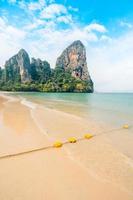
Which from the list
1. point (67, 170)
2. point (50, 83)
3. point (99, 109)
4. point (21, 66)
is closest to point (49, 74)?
point (50, 83)

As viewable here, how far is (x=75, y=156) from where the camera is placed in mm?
5074

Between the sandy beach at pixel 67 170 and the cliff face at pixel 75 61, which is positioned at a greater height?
the cliff face at pixel 75 61

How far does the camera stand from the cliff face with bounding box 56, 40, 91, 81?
471 ft

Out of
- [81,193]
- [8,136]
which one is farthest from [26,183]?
[8,136]

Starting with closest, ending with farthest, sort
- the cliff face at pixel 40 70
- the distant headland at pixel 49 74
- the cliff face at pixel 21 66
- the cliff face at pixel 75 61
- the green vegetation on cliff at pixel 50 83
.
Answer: the green vegetation on cliff at pixel 50 83
the distant headland at pixel 49 74
the cliff face at pixel 21 66
the cliff face at pixel 40 70
the cliff face at pixel 75 61

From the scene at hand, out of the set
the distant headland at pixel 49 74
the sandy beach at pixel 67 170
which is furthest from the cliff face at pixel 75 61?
the sandy beach at pixel 67 170

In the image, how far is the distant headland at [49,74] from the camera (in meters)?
119

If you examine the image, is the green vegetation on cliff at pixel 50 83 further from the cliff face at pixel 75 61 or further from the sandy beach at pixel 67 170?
the sandy beach at pixel 67 170

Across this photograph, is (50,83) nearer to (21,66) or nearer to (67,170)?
(21,66)

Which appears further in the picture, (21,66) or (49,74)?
(49,74)

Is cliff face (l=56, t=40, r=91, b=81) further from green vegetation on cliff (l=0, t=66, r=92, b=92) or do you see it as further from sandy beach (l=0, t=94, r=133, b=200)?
sandy beach (l=0, t=94, r=133, b=200)

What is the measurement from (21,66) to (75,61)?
1899 inches

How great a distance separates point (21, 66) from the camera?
130m

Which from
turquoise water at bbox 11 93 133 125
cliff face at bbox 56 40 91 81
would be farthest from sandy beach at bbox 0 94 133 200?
cliff face at bbox 56 40 91 81
